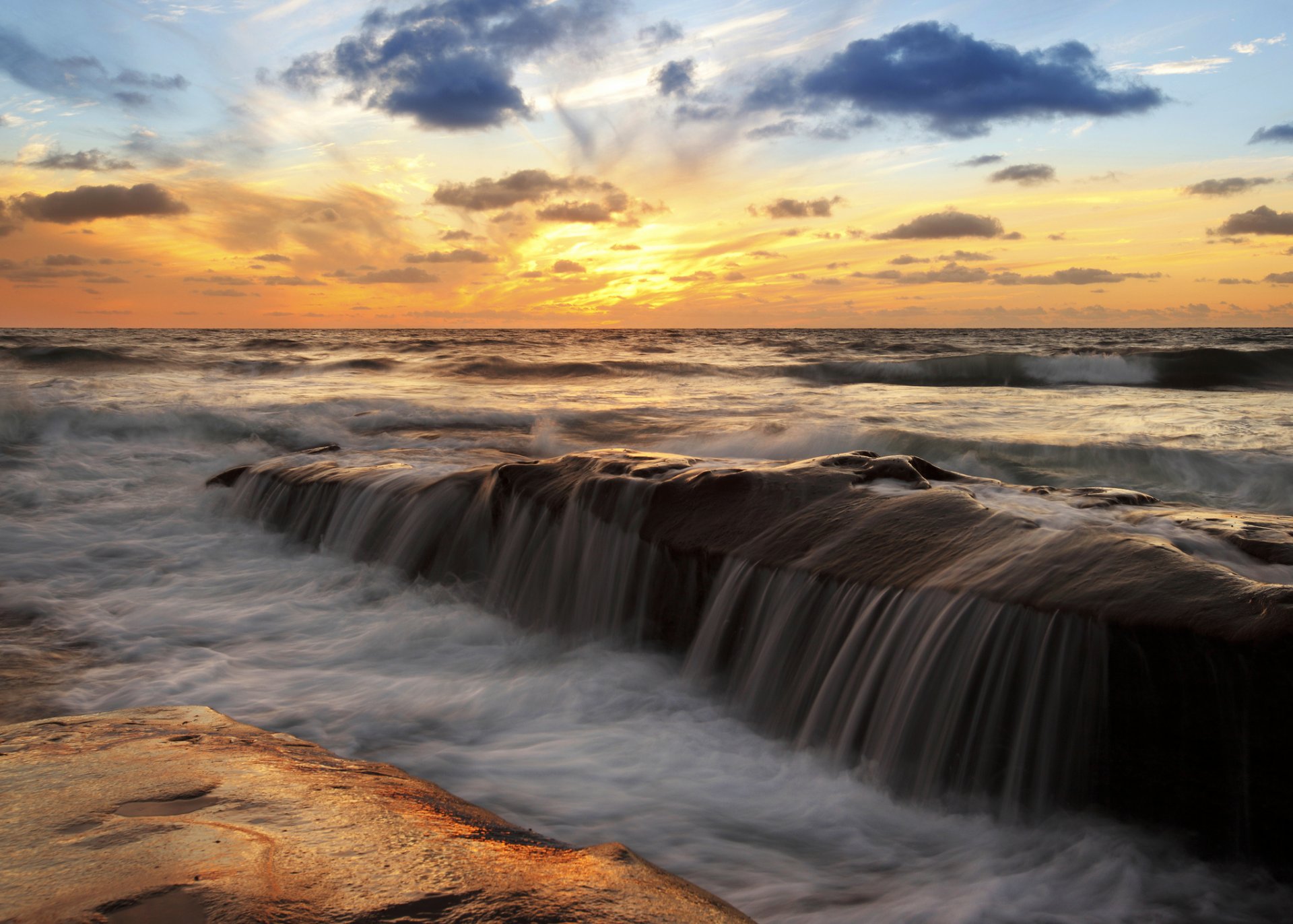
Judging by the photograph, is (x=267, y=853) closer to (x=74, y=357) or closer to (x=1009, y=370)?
(x=1009, y=370)

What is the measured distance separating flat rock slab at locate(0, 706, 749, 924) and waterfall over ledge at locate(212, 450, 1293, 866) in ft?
5.66

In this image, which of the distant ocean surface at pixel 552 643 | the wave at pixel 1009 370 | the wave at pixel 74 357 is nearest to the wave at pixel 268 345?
the wave at pixel 74 357

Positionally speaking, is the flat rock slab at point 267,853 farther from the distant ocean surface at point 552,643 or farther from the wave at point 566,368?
the wave at point 566,368

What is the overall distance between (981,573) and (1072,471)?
287 inches

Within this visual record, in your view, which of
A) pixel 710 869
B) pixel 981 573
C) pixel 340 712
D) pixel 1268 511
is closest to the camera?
pixel 710 869

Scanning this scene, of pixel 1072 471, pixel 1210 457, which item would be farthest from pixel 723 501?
pixel 1210 457

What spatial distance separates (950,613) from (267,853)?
8.83ft

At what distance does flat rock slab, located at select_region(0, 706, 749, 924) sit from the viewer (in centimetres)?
160

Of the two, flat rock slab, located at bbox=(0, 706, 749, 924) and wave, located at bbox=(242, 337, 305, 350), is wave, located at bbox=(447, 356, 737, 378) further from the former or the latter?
flat rock slab, located at bbox=(0, 706, 749, 924)

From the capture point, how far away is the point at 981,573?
3500 millimetres

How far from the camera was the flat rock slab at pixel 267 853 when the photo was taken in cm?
160

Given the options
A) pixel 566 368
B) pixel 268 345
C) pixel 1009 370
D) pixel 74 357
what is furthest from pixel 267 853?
pixel 268 345

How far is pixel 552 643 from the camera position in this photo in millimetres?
4961

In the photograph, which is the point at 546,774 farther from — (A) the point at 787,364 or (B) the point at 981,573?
(A) the point at 787,364
